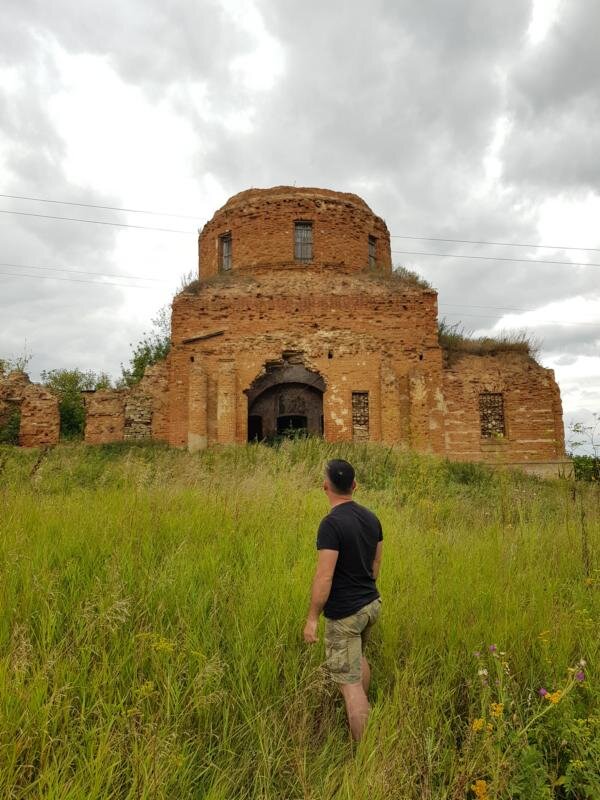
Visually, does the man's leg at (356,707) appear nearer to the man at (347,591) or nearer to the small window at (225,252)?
the man at (347,591)

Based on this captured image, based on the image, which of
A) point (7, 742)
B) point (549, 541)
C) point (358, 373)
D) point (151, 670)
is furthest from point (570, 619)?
point (358, 373)

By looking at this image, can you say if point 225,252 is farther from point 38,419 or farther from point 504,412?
point 504,412

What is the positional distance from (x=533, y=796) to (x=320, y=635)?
136 centimetres

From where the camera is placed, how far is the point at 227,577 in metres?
3.57

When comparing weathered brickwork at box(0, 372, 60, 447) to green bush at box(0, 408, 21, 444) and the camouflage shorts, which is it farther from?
the camouflage shorts

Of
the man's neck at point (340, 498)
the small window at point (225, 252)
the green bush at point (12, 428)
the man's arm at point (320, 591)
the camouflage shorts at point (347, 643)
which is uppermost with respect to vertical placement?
the small window at point (225, 252)

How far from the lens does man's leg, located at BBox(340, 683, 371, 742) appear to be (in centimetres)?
254

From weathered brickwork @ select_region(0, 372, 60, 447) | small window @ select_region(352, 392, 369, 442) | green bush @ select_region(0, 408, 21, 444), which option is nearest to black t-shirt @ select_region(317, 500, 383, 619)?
Answer: small window @ select_region(352, 392, 369, 442)

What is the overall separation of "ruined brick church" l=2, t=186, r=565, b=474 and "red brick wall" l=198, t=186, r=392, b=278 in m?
1.57

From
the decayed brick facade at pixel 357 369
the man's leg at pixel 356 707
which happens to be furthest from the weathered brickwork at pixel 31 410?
the man's leg at pixel 356 707

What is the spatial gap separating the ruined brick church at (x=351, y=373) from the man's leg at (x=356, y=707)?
14.1 metres

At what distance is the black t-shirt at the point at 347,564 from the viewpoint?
2791 mm

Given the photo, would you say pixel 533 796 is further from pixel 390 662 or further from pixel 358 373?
pixel 358 373

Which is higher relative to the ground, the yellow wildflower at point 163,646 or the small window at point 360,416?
the small window at point 360,416
